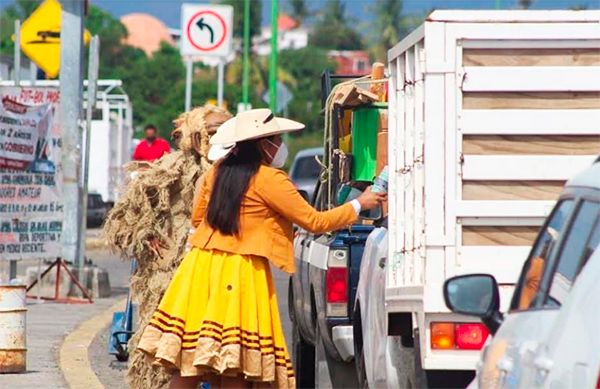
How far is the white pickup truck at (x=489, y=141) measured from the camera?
23.8 feet

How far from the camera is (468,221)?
728cm

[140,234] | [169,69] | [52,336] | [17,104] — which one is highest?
[169,69]

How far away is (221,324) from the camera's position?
789 cm

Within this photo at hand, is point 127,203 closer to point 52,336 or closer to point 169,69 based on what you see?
point 52,336

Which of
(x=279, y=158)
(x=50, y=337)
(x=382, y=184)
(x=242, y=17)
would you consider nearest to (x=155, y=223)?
(x=382, y=184)

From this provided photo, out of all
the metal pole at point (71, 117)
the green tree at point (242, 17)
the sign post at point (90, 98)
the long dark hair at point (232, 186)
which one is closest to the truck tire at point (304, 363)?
the long dark hair at point (232, 186)

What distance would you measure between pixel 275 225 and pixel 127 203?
8.28ft

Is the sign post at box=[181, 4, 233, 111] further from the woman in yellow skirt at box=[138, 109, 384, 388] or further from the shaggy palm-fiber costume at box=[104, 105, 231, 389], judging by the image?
the woman in yellow skirt at box=[138, 109, 384, 388]

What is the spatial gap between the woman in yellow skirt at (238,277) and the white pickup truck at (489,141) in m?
0.77

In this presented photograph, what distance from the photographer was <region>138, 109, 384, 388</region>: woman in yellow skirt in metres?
7.88

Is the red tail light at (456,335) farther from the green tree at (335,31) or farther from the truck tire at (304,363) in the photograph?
the green tree at (335,31)

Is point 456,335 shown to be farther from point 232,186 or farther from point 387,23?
point 387,23

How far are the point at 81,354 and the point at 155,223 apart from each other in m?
3.29

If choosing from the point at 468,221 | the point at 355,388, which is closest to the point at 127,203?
the point at 355,388
